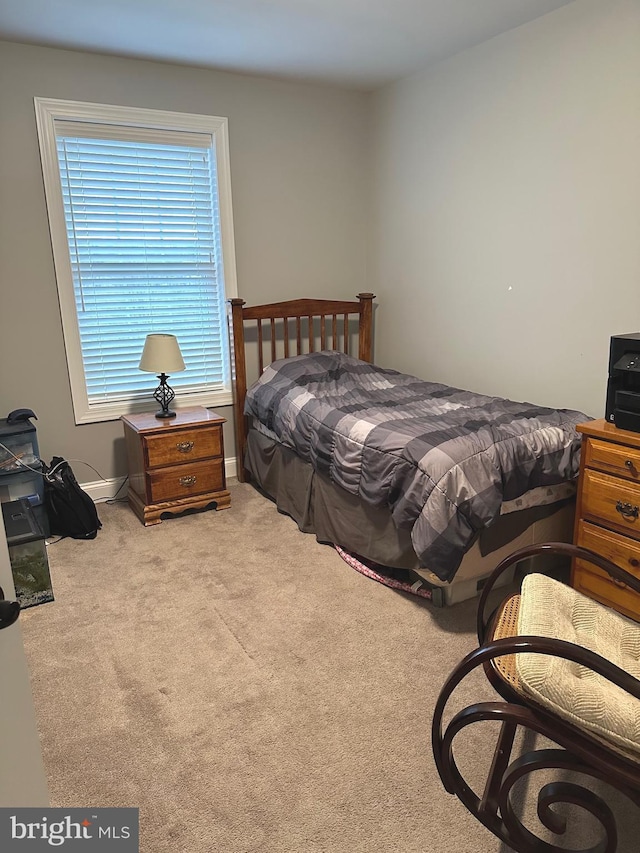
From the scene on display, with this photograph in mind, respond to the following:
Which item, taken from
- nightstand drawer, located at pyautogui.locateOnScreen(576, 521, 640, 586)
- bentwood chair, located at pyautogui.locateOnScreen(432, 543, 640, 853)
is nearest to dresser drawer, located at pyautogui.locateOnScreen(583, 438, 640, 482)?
nightstand drawer, located at pyautogui.locateOnScreen(576, 521, 640, 586)

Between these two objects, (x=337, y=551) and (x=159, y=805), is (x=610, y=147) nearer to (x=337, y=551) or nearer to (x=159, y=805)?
(x=337, y=551)

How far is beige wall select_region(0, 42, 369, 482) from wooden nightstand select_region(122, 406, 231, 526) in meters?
0.38

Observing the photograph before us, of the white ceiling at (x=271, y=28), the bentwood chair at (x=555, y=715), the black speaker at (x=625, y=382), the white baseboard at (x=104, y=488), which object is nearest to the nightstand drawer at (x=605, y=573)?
the black speaker at (x=625, y=382)

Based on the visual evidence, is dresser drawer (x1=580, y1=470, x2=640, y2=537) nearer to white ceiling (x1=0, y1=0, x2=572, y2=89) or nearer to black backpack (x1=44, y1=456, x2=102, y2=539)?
white ceiling (x1=0, y1=0, x2=572, y2=89)

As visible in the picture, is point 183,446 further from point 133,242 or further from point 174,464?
point 133,242

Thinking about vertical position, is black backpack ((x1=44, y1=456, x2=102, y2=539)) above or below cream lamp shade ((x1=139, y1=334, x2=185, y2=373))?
below

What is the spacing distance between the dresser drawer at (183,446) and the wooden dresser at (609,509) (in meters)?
1.96

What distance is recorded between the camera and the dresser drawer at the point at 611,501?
2.10 meters

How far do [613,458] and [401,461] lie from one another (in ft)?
2.57

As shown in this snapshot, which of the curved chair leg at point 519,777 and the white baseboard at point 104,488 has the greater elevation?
the curved chair leg at point 519,777

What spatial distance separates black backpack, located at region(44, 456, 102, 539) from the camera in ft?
10.2

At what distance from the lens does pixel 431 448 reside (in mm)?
2375

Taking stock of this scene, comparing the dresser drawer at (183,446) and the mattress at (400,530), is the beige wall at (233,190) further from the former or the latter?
the mattress at (400,530)

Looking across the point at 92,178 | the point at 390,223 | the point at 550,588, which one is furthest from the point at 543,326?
the point at 92,178
